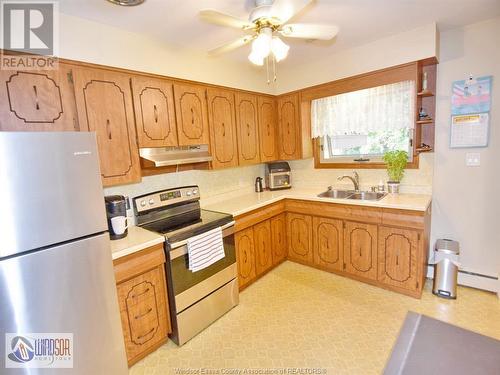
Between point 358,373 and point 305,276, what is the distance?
4.16ft

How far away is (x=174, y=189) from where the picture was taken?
2.44m

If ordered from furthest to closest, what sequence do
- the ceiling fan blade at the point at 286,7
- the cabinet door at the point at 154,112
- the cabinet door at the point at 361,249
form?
the cabinet door at the point at 361,249, the cabinet door at the point at 154,112, the ceiling fan blade at the point at 286,7

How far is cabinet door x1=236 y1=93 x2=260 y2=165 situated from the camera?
289 centimetres

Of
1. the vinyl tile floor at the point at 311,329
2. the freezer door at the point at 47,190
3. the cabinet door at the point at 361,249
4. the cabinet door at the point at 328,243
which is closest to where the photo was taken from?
the freezer door at the point at 47,190

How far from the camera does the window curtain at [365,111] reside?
2602mm

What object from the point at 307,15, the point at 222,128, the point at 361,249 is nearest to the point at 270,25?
the point at 307,15

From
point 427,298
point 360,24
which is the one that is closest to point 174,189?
point 360,24

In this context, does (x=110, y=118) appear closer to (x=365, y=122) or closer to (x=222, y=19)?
(x=222, y=19)

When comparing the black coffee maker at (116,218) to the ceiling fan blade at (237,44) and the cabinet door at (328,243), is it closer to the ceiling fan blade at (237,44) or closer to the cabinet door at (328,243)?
the ceiling fan blade at (237,44)

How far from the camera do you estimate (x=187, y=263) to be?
1972 millimetres

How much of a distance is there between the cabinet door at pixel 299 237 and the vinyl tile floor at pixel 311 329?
0.44m

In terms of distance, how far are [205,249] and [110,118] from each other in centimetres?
125

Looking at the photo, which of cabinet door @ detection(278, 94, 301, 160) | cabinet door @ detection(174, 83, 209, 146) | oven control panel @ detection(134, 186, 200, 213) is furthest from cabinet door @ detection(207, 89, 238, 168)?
cabinet door @ detection(278, 94, 301, 160)

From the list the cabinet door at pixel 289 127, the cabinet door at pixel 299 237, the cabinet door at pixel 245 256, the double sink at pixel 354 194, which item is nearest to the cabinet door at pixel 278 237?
the cabinet door at pixel 299 237
